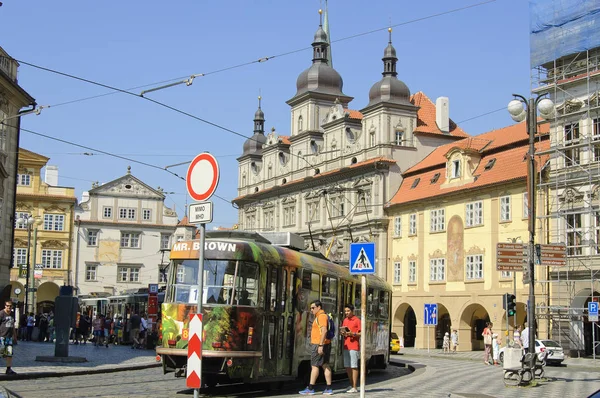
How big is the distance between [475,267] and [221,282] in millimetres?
38137

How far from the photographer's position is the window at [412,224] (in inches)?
2375

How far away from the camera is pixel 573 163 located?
4497 cm

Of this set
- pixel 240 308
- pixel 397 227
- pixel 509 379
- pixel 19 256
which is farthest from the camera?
pixel 19 256

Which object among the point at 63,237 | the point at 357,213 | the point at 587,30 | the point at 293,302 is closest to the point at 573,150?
the point at 587,30

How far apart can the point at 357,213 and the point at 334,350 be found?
43.4m

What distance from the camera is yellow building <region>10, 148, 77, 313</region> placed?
76.9 meters

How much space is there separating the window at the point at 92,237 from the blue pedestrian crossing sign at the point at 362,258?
7044 cm

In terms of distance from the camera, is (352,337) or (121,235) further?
(121,235)

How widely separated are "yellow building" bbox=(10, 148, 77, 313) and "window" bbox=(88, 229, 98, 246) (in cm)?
307

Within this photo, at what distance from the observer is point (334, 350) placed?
74.7 feet

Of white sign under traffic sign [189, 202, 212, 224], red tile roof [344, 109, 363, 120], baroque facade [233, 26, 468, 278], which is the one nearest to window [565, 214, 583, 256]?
baroque facade [233, 26, 468, 278]

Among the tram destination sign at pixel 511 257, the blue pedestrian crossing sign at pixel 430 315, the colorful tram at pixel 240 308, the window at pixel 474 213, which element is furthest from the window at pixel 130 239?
the colorful tram at pixel 240 308

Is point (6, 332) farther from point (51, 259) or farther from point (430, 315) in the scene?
point (51, 259)

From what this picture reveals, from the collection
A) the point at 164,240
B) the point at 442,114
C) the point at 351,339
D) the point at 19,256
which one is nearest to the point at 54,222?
the point at 19,256
